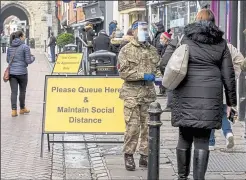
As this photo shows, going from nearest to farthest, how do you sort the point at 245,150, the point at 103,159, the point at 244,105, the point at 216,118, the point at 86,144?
the point at 216,118 < the point at 103,159 < the point at 245,150 < the point at 86,144 < the point at 244,105

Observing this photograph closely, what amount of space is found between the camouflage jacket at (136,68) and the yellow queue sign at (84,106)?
36.7 inches

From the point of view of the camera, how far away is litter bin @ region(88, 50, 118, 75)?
1573cm

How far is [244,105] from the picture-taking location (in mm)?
10805

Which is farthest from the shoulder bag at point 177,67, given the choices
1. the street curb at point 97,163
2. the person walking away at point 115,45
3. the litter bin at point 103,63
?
the person walking away at point 115,45

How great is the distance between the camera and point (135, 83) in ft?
23.2

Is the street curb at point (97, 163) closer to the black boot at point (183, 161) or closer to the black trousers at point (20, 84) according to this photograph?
the black boot at point (183, 161)

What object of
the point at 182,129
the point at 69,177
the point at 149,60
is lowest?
the point at 69,177

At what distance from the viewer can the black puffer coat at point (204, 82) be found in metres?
5.91

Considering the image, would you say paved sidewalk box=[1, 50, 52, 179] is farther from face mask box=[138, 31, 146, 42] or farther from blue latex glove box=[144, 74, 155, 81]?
face mask box=[138, 31, 146, 42]

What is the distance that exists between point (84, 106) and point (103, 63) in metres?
7.87

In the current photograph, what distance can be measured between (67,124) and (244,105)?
13.1 ft

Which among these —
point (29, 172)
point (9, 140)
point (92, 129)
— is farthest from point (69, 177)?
point (9, 140)

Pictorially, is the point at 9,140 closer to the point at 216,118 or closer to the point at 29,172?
the point at 29,172

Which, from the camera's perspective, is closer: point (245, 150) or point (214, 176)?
point (214, 176)
